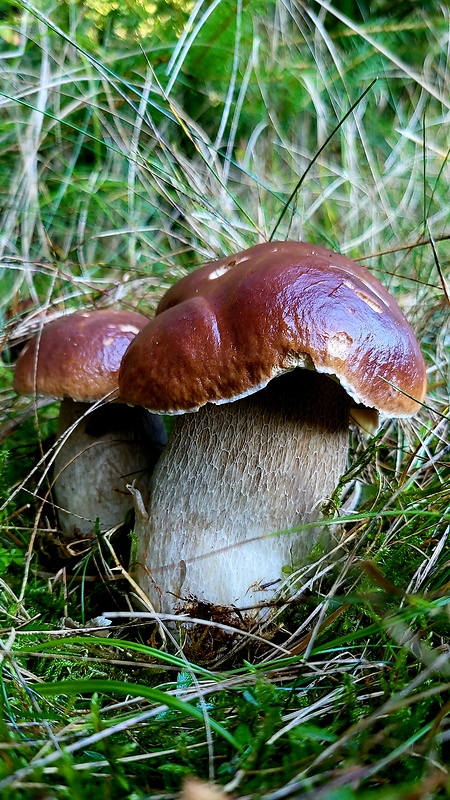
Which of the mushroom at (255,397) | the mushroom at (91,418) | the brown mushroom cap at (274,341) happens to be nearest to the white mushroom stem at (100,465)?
the mushroom at (91,418)

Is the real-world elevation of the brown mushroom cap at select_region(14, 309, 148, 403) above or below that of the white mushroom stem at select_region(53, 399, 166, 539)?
above

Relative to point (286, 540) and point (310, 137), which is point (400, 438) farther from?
point (310, 137)

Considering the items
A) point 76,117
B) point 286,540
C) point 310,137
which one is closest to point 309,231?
point 310,137

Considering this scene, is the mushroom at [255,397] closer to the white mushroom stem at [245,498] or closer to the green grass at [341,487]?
the white mushroom stem at [245,498]

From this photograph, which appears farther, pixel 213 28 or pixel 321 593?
pixel 213 28

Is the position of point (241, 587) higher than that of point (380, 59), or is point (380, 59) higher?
point (380, 59)

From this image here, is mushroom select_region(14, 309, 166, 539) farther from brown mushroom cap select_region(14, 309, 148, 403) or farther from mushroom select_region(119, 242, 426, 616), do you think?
mushroom select_region(119, 242, 426, 616)

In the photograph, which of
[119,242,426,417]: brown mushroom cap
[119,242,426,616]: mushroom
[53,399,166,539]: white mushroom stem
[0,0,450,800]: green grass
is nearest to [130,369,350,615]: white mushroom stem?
[119,242,426,616]: mushroom
